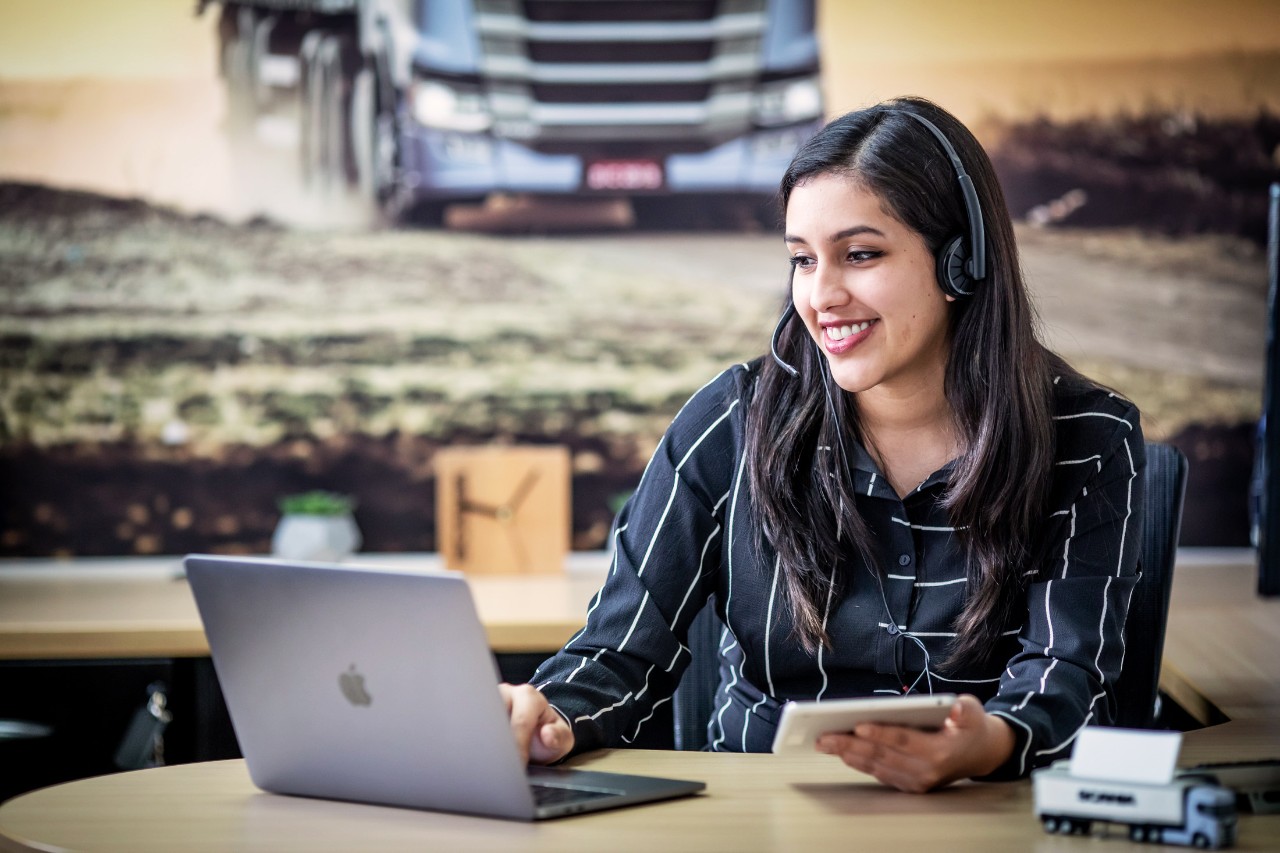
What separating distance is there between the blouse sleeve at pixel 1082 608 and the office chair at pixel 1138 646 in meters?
0.22

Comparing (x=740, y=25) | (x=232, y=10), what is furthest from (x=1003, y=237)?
(x=232, y=10)

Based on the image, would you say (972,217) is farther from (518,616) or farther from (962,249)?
(518,616)

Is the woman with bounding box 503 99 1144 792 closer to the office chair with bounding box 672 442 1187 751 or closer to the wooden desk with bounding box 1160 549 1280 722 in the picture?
the office chair with bounding box 672 442 1187 751

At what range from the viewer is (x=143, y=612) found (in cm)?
250

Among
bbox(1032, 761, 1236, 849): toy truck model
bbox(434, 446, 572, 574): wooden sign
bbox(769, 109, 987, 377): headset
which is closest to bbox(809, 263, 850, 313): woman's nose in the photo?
bbox(769, 109, 987, 377): headset

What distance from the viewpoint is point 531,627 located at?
7.81ft

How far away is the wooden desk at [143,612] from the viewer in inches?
93.7

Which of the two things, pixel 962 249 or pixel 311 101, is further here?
pixel 311 101

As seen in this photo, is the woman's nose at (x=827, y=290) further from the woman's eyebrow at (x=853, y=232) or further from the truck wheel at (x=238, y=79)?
the truck wheel at (x=238, y=79)

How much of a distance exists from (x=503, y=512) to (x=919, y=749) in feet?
5.56

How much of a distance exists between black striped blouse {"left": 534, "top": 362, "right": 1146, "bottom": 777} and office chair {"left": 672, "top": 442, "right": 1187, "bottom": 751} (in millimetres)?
93

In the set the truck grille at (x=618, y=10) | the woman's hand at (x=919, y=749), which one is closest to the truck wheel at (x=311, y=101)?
the truck grille at (x=618, y=10)

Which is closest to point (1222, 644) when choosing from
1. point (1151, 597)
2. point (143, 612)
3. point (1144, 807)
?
point (1151, 597)

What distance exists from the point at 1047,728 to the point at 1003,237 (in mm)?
567
